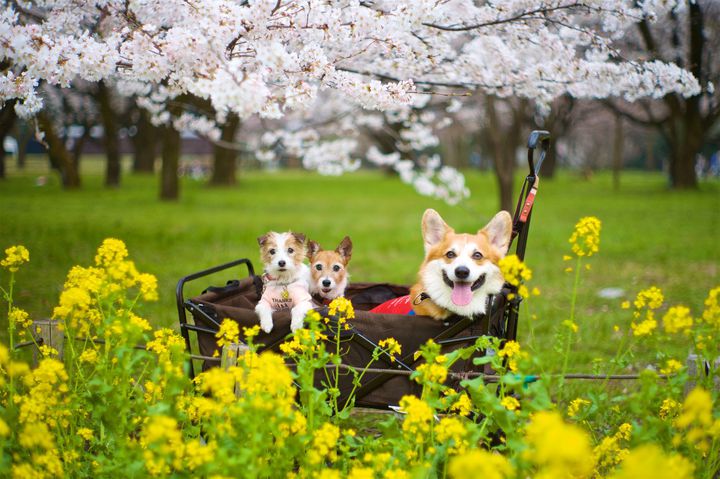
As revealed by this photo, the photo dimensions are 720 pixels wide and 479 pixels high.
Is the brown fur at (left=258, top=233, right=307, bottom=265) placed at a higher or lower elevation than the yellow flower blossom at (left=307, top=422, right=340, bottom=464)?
higher

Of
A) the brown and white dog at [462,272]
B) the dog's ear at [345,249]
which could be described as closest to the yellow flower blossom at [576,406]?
the brown and white dog at [462,272]

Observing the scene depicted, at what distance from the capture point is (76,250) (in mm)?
9430

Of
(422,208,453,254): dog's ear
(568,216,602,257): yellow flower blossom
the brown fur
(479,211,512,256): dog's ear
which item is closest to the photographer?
(568,216,602,257): yellow flower blossom

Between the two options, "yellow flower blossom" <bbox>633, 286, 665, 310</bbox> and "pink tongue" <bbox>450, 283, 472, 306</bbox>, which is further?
"pink tongue" <bbox>450, 283, 472, 306</bbox>

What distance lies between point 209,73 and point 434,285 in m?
1.48

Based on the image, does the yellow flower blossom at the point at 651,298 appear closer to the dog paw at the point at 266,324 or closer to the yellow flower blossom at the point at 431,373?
the yellow flower blossom at the point at 431,373

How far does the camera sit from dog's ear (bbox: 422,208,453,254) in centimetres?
350

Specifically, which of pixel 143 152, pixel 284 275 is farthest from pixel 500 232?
pixel 143 152

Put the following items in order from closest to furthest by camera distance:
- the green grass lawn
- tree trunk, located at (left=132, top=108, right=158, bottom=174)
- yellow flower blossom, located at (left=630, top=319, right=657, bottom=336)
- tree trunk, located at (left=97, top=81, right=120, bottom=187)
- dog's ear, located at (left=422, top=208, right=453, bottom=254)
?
yellow flower blossom, located at (left=630, top=319, right=657, bottom=336) < dog's ear, located at (left=422, top=208, right=453, bottom=254) < the green grass lawn < tree trunk, located at (left=97, top=81, right=120, bottom=187) < tree trunk, located at (left=132, top=108, right=158, bottom=174)

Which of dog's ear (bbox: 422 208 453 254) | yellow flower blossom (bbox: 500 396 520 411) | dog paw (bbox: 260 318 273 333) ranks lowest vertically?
yellow flower blossom (bbox: 500 396 520 411)

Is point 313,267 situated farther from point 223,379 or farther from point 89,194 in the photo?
point 89,194

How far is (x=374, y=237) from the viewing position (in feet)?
40.1

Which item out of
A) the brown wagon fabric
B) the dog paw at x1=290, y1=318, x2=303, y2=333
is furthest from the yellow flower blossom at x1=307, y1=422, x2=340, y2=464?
the dog paw at x1=290, y1=318, x2=303, y2=333

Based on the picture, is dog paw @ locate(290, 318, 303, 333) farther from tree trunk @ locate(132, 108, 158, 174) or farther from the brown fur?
tree trunk @ locate(132, 108, 158, 174)
